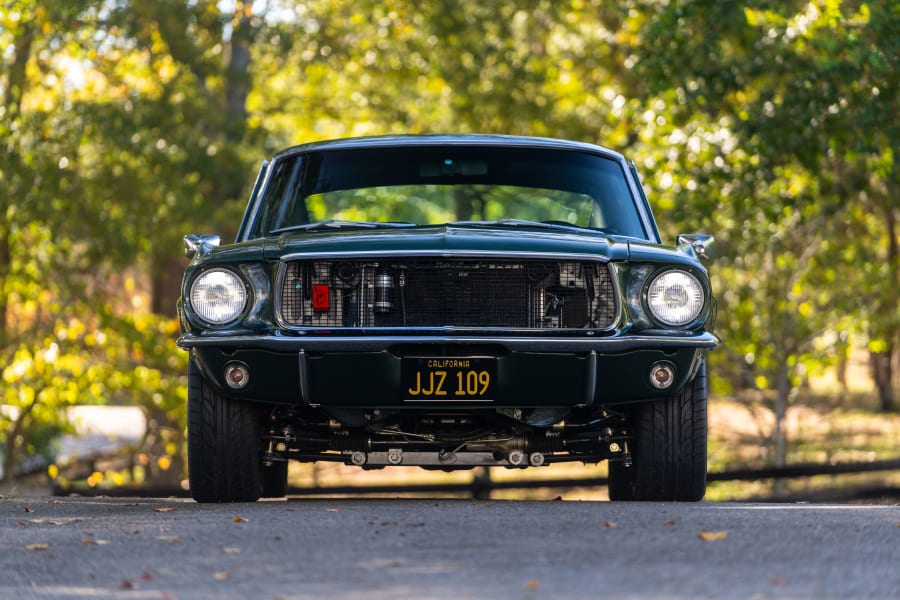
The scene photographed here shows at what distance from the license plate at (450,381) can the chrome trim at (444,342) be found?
0.10 meters

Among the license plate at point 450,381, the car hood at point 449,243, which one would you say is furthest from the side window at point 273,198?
the license plate at point 450,381

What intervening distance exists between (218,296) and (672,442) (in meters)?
2.22

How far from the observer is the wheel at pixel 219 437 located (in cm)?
694

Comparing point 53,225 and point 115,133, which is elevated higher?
point 115,133

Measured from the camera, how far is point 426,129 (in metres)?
23.2

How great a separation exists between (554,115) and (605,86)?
171 centimetres

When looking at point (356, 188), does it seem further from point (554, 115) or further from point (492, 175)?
point (554, 115)

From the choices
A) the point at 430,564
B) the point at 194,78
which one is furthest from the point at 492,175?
the point at 194,78

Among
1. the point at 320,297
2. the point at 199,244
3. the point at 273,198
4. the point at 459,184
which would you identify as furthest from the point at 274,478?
the point at 459,184

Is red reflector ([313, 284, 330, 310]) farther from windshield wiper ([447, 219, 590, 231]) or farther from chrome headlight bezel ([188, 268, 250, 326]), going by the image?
windshield wiper ([447, 219, 590, 231])

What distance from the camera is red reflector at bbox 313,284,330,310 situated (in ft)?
21.9

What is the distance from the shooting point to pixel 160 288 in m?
23.5

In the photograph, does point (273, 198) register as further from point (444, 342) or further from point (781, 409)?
point (781, 409)

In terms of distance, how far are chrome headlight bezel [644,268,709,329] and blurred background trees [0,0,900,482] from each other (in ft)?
23.2
